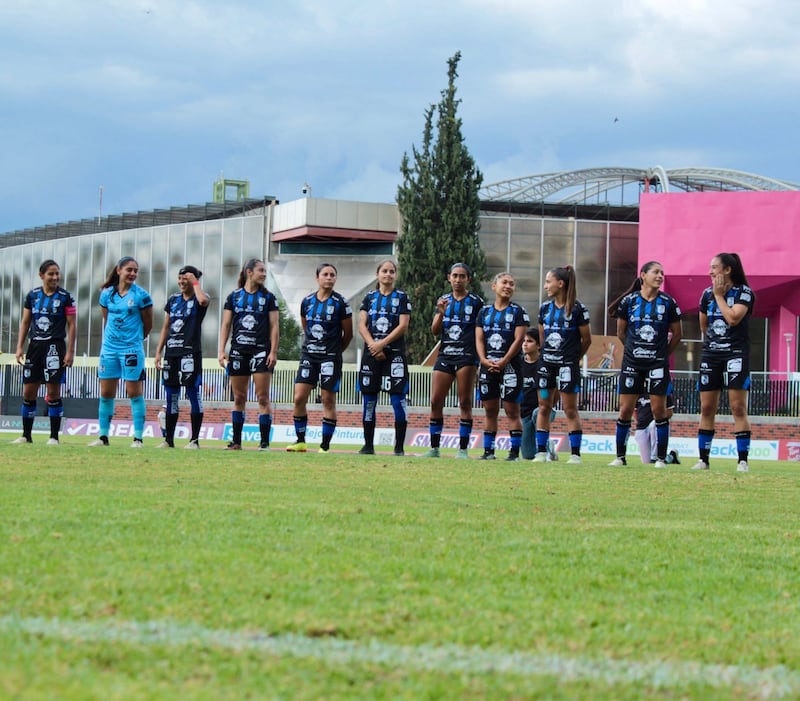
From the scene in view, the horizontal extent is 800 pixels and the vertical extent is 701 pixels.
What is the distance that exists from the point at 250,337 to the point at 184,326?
880 mm

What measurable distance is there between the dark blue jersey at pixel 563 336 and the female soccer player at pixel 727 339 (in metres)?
1.44

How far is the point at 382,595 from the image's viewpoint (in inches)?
164

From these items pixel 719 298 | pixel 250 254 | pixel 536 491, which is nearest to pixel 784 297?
pixel 250 254

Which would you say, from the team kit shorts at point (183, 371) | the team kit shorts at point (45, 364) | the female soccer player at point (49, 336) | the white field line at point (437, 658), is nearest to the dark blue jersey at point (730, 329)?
the team kit shorts at point (183, 371)

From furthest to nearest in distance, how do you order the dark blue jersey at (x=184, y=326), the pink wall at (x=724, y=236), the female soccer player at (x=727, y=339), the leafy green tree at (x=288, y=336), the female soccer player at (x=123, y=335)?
the leafy green tree at (x=288, y=336) → the pink wall at (x=724, y=236) → the dark blue jersey at (x=184, y=326) → the female soccer player at (x=123, y=335) → the female soccer player at (x=727, y=339)

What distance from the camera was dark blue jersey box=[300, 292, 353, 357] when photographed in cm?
1440

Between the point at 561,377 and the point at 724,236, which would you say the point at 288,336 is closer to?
the point at 724,236

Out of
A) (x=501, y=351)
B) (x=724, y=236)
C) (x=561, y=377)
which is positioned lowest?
(x=561, y=377)

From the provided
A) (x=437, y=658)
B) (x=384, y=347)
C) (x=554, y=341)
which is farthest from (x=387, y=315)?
(x=437, y=658)

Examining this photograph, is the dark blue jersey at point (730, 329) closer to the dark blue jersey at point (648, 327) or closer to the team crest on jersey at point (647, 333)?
the dark blue jersey at point (648, 327)

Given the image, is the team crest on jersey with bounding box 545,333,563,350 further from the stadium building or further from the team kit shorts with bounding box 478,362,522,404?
the stadium building

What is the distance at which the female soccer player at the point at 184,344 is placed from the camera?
47.7 feet

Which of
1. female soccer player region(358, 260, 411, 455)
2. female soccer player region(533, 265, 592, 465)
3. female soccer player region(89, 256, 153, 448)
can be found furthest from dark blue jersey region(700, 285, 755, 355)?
female soccer player region(89, 256, 153, 448)

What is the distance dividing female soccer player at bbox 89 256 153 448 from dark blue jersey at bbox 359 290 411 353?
2698 millimetres
